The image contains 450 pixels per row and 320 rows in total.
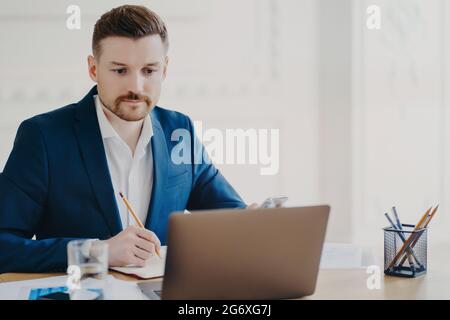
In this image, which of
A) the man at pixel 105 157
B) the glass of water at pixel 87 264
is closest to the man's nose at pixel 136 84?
the man at pixel 105 157

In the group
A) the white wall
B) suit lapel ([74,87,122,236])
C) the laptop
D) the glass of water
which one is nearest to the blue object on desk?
the glass of water

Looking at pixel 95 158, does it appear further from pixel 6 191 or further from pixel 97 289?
pixel 97 289

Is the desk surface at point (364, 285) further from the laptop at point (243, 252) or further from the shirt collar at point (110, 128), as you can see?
the shirt collar at point (110, 128)

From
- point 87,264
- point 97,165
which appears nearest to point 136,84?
point 97,165

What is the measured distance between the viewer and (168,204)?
6.09 ft

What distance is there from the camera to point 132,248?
1.44 metres

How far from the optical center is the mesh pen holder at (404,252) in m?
1.41

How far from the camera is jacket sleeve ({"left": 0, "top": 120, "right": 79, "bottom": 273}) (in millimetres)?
1476

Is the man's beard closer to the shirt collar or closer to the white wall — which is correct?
the shirt collar

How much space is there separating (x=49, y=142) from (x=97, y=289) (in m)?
0.61

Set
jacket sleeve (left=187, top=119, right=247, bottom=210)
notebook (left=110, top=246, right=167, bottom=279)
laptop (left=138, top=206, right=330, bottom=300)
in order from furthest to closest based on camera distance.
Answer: jacket sleeve (left=187, top=119, right=247, bottom=210), notebook (left=110, top=246, right=167, bottom=279), laptop (left=138, top=206, right=330, bottom=300)

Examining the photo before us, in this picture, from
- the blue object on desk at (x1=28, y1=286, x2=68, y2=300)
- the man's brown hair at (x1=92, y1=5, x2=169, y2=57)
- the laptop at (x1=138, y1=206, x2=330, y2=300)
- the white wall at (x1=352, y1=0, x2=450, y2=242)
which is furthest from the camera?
the white wall at (x1=352, y1=0, x2=450, y2=242)

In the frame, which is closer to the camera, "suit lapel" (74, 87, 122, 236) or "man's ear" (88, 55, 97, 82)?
"suit lapel" (74, 87, 122, 236)

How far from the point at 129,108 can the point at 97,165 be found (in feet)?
0.66
